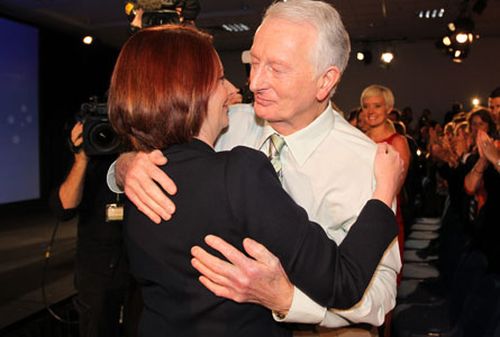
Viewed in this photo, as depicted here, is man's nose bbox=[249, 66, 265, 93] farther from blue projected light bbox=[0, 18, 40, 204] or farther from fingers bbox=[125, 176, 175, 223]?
blue projected light bbox=[0, 18, 40, 204]

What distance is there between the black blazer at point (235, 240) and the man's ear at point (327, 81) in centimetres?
34

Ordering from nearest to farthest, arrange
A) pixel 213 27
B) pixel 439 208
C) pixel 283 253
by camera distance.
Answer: pixel 283 253 → pixel 439 208 → pixel 213 27

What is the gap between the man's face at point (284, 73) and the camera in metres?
1.22

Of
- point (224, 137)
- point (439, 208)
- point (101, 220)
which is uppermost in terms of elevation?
point (224, 137)

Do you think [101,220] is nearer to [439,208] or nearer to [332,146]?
[332,146]

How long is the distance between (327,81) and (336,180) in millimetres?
248

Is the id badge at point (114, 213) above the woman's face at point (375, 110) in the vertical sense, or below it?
below

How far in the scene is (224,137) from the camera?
1551 millimetres

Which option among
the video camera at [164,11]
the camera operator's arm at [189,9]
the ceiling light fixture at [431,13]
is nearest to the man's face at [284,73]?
the video camera at [164,11]

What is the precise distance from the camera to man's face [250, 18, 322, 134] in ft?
3.99

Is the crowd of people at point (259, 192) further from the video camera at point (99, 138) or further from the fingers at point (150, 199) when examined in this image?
the video camera at point (99, 138)

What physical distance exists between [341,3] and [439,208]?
3.62 metres

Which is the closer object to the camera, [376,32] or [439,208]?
[439,208]

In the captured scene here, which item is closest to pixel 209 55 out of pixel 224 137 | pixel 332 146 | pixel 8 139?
pixel 332 146
